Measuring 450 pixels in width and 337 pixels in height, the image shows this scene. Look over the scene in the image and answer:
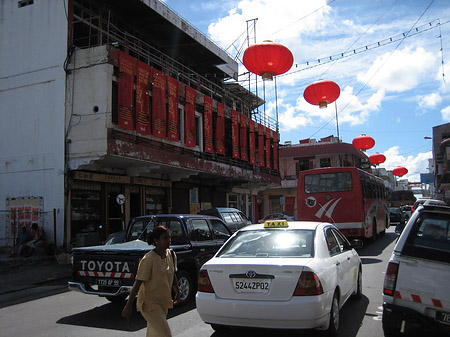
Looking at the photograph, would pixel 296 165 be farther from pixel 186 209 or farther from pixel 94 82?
pixel 94 82

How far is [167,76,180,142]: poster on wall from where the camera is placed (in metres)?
19.8

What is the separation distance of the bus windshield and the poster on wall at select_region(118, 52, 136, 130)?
7.78 metres

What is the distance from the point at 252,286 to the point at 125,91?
44.9 ft

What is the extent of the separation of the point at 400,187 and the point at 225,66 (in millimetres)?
103183

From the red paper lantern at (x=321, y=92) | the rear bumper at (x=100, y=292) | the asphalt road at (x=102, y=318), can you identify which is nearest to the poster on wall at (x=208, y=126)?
the red paper lantern at (x=321, y=92)

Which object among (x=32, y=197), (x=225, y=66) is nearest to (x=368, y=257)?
(x=32, y=197)

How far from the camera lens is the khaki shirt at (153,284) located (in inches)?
161

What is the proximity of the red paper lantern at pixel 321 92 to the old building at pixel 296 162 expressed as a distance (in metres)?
28.1

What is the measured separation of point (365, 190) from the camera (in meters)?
16.6

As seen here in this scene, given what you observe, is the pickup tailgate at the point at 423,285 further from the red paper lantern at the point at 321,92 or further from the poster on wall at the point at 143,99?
the poster on wall at the point at 143,99

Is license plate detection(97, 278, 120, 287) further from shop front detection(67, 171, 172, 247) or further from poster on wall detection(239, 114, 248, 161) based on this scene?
poster on wall detection(239, 114, 248, 161)

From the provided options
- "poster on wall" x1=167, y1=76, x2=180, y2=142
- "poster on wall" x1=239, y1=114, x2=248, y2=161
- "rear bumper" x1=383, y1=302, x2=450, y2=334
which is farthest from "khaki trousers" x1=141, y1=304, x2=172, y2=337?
"poster on wall" x1=239, y1=114, x2=248, y2=161

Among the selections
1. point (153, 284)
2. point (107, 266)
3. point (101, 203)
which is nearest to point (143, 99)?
point (101, 203)

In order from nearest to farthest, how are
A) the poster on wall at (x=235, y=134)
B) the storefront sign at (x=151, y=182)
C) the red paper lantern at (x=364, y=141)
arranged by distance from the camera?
1. the storefront sign at (x=151, y=182)
2. the red paper lantern at (x=364, y=141)
3. the poster on wall at (x=235, y=134)
